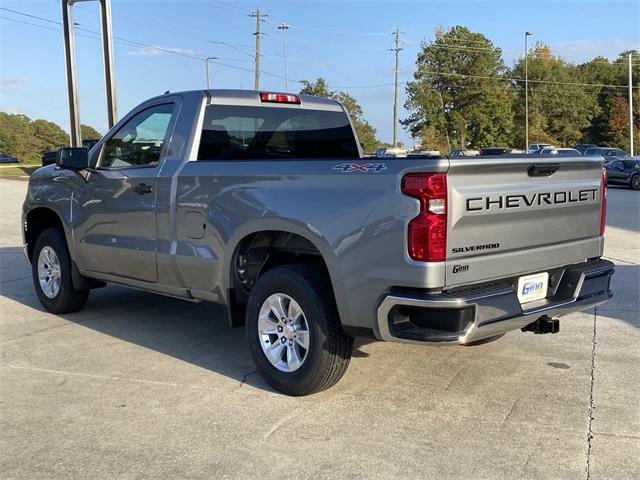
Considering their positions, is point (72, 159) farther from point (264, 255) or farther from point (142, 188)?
point (264, 255)

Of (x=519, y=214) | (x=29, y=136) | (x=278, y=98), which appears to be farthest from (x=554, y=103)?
(x=29, y=136)

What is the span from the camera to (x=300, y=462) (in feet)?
11.3

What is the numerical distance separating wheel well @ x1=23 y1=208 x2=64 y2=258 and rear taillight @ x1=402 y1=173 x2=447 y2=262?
4.37 m

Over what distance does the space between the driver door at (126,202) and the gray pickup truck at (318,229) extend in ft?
0.05

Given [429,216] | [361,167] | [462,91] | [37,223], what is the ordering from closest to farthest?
[429,216] < [361,167] < [37,223] < [462,91]

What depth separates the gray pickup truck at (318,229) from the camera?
3602mm

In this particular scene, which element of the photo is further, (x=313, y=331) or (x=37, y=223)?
(x=37, y=223)

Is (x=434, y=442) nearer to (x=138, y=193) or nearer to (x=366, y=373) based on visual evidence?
(x=366, y=373)

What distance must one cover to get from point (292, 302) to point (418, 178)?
4.19 feet

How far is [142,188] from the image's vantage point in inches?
209

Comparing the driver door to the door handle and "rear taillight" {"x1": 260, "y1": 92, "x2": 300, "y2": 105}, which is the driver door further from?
"rear taillight" {"x1": 260, "y1": 92, "x2": 300, "y2": 105}

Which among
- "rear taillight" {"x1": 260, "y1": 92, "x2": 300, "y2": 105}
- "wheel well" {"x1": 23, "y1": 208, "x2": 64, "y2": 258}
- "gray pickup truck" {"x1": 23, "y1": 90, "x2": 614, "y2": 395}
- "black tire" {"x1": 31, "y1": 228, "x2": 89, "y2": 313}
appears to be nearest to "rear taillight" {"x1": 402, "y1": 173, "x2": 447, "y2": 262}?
"gray pickup truck" {"x1": 23, "y1": 90, "x2": 614, "y2": 395}

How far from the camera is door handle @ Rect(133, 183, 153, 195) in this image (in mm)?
5230

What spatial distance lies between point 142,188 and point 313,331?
6.88 feet
